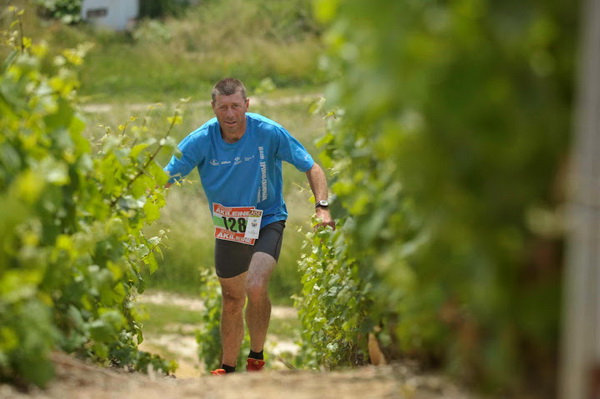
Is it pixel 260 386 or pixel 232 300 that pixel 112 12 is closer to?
pixel 232 300

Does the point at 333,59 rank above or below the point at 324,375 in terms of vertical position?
above

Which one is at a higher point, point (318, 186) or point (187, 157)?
point (187, 157)

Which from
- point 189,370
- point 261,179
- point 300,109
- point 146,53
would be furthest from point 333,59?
point 146,53

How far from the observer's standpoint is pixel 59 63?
4031 mm

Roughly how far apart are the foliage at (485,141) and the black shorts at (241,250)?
340 centimetres

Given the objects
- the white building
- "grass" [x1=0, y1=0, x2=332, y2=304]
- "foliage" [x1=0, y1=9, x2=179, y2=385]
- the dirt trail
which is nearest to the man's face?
→ "foliage" [x1=0, y1=9, x2=179, y2=385]

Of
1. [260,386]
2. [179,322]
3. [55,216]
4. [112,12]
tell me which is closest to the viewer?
[260,386]

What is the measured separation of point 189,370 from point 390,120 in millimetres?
7557

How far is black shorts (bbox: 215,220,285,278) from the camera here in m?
6.58

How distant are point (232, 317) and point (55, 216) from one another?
3.00 m

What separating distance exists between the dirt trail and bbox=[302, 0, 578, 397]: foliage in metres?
0.43

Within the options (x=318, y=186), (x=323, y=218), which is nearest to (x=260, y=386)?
(x=323, y=218)

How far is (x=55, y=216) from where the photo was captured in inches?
162

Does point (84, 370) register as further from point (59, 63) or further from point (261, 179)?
point (261, 179)
